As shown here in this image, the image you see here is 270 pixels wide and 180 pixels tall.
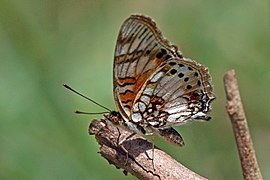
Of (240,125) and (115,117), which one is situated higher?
(115,117)

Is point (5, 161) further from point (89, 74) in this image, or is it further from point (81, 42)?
point (81, 42)

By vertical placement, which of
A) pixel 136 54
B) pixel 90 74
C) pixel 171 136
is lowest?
pixel 171 136

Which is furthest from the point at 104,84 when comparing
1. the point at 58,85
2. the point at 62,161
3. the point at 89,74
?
the point at 62,161

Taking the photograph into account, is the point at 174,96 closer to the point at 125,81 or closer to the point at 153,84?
the point at 153,84

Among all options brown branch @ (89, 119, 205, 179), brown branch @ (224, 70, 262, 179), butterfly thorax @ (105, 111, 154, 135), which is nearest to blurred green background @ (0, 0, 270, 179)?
butterfly thorax @ (105, 111, 154, 135)

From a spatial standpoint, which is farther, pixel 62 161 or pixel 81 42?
pixel 81 42

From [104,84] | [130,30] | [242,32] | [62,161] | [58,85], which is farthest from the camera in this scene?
[242,32]

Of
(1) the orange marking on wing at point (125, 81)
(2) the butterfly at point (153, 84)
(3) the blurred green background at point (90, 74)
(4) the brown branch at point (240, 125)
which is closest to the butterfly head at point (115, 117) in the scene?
(2) the butterfly at point (153, 84)

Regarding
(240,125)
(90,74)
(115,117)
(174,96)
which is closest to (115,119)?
(115,117)
